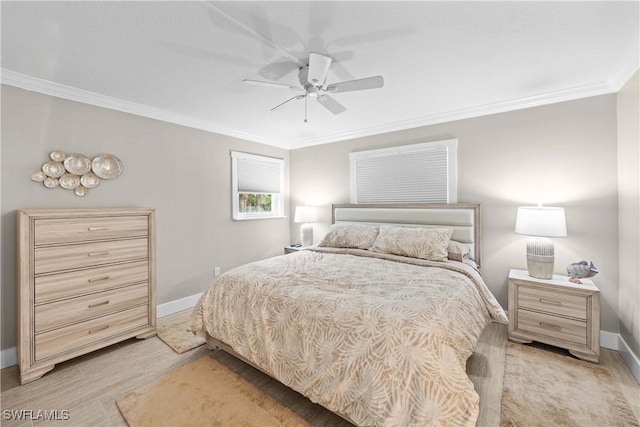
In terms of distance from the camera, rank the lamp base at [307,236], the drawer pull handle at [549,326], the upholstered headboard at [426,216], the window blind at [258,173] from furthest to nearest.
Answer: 1. the lamp base at [307,236]
2. the window blind at [258,173]
3. the upholstered headboard at [426,216]
4. the drawer pull handle at [549,326]

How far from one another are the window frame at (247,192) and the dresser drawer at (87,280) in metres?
1.56

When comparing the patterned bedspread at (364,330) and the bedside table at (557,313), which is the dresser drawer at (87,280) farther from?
the bedside table at (557,313)

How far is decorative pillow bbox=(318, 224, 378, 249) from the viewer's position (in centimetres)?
344

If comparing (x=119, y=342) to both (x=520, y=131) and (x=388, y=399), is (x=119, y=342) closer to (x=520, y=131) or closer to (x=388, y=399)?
(x=388, y=399)

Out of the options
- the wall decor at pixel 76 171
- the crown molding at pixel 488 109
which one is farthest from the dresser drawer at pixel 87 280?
the crown molding at pixel 488 109

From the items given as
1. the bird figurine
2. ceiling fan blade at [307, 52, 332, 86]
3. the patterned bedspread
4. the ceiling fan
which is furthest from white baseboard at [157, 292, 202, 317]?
the bird figurine

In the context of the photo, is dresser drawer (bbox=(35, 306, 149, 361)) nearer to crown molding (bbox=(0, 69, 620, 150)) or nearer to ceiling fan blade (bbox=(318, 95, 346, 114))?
crown molding (bbox=(0, 69, 620, 150))

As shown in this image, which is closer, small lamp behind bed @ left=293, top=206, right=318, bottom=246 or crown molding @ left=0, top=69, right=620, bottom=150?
crown molding @ left=0, top=69, right=620, bottom=150

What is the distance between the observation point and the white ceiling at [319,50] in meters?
1.62

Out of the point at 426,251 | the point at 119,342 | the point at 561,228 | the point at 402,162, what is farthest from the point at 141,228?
the point at 561,228

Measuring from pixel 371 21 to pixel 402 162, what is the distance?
7.81 feet

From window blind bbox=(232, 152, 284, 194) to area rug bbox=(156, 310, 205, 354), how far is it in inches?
77.4

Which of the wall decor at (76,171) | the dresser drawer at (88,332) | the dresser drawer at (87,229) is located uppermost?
the wall decor at (76,171)

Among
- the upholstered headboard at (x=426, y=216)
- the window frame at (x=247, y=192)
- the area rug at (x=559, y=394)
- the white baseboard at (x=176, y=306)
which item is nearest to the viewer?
the area rug at (x=559, y=394)
